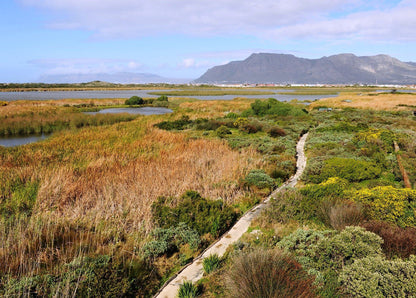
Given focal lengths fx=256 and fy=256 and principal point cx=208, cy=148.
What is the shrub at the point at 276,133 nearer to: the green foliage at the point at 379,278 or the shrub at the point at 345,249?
the shrub at the point at 345,249

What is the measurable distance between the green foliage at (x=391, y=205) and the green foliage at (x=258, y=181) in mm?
3353

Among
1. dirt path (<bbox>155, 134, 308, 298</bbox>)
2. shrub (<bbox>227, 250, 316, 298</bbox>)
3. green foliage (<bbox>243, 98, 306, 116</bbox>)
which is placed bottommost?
dirt path (<bbox>155, 134, 308, 298</bbox>)

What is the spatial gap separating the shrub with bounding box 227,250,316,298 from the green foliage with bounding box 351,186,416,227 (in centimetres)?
378

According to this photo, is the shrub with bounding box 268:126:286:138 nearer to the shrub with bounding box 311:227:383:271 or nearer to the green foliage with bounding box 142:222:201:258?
the green foliage with bounding box 142:222:201:258

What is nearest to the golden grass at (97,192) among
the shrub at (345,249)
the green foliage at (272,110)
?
the shrub at (345,249)

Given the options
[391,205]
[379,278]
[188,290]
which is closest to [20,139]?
[188,290]

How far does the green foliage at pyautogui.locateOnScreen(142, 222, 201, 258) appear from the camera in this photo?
5926 mm

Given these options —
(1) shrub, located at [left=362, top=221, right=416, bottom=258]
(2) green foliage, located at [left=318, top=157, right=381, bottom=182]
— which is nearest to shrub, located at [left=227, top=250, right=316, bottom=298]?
(1) shrub, located at [left=362, top=221, right=416, bottom=258]

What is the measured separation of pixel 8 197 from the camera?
27.6 ft

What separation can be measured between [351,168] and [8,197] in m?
13.2

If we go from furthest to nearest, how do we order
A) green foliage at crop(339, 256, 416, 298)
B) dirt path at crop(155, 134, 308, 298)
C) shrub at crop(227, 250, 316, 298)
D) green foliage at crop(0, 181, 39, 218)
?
green foliage at crop(0, 181, 39, 218) < dirt path at crop(155, 134, 308, 298) < shrub at crop(227, 250, 316, 298) < green foliage at crop(339, 256, 416, 298)

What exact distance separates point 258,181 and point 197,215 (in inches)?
156

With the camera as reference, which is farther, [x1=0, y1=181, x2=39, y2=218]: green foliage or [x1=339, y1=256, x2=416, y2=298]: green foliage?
[x1=0, y1=181, x2=39, y2=218]: green foliage

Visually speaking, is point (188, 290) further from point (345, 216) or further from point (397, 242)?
point (345, 216)
